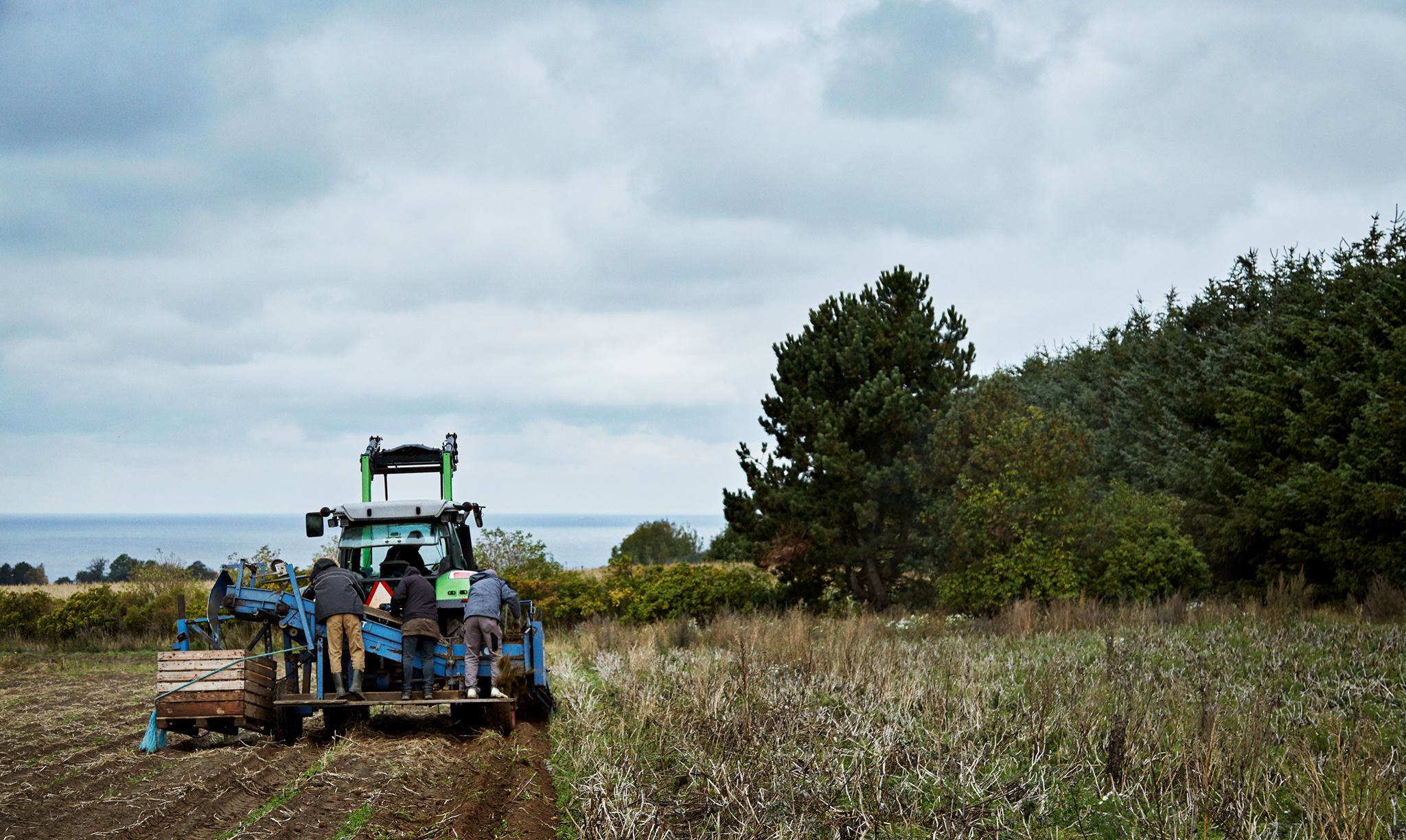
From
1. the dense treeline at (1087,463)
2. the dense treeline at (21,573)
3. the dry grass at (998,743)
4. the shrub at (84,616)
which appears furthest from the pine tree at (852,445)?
the dense treeline at (21,573)

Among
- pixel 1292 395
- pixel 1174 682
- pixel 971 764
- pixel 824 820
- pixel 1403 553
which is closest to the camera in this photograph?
pixel 824 820

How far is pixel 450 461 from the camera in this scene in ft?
52.9

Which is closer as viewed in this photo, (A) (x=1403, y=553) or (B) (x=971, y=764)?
(B) (x=971, y=764)

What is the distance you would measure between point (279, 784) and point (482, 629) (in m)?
3.50

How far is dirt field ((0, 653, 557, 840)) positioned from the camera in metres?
8.00

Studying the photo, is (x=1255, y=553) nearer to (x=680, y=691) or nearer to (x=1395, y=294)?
(x=1395, y=294)

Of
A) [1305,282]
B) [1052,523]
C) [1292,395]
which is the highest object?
[1305,282]

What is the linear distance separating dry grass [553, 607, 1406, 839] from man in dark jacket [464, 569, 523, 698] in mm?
1079

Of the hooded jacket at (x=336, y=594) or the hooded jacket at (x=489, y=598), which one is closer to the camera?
the hooded jacket at (x=336, y=594)

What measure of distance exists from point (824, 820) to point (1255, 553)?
27.1 m

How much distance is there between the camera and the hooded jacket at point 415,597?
12.8m

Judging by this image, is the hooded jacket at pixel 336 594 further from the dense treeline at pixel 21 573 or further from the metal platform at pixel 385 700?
the dense treeline at pixel 21 573

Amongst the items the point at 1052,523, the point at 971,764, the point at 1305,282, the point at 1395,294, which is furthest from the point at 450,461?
the point at 1305,282

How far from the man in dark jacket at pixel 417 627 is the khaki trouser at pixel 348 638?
1.59 feet
